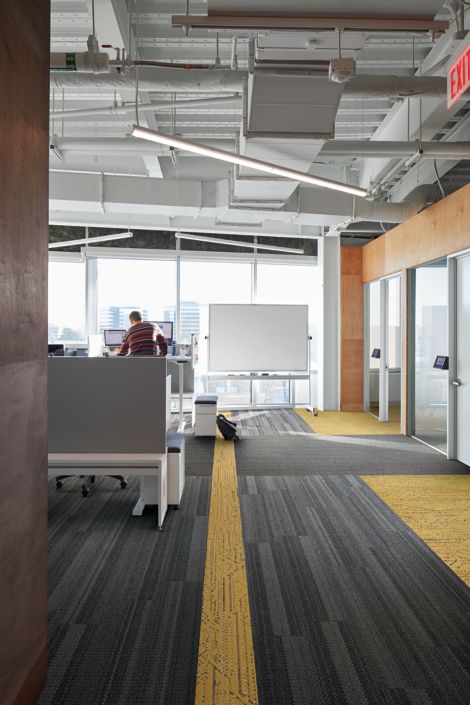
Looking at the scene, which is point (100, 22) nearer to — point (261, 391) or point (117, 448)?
point (117, 448)

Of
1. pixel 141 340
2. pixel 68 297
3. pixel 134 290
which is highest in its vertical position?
pixel 134 290

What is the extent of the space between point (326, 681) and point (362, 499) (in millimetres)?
2218

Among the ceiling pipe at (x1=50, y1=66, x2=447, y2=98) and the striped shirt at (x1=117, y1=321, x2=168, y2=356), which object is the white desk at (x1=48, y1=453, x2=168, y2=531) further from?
the ceiling pipe at (x1=50, y1=66, x2=447, y2=98)

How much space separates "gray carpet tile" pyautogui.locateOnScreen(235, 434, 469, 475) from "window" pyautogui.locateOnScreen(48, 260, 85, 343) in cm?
396

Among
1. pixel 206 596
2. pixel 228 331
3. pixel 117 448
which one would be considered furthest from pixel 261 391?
pixel 206 596

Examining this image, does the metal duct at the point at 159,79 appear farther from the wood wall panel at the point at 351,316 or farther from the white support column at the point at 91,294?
the wood wall panel at the point at 351,316

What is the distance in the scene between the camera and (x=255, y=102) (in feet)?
11.5

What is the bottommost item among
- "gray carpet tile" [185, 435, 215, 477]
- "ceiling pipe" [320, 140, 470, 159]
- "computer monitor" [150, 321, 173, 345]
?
"gray carpet tile" [185, 435, 215, 477]

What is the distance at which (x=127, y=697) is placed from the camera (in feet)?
5.99

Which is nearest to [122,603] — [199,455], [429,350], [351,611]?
[351,611]

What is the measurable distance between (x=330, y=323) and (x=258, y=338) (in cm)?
153

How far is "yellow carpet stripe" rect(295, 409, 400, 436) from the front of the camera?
6758 millimetres

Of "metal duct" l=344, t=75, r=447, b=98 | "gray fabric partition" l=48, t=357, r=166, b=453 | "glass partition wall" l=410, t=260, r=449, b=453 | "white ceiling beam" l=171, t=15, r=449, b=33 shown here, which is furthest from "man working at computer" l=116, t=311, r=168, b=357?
"white ceiling beam" l=171, t=15, r=449, b=33

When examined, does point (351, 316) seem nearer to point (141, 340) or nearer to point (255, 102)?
point (141, 340)
